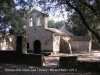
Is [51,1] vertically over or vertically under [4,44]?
over

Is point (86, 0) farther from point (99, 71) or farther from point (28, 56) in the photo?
point (28, 56)

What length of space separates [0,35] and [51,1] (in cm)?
1789

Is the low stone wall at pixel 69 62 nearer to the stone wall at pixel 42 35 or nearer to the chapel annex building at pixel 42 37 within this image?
the chapel annex building at pixel 42 37

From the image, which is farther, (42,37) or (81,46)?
(81,46)

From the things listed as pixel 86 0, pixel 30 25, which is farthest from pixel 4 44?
pixel 86 0

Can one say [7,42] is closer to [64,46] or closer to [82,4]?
[64,46]

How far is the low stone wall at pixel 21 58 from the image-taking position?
1398cm

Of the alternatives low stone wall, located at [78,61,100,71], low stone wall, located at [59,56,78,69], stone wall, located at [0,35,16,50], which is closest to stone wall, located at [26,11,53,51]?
stone wall, located at [0,35,16,50]

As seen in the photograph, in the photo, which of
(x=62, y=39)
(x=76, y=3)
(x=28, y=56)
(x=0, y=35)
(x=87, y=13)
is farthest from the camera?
(x=62, y=39)

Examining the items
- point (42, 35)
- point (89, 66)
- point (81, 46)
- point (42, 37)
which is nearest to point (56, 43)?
point (42, 37)

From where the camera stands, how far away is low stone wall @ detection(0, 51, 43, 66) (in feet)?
45.9

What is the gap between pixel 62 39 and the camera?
31.1 meters

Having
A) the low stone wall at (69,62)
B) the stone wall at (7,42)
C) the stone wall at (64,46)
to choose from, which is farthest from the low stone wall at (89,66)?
the stone wall at (7,42)

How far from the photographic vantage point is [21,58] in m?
14.8
